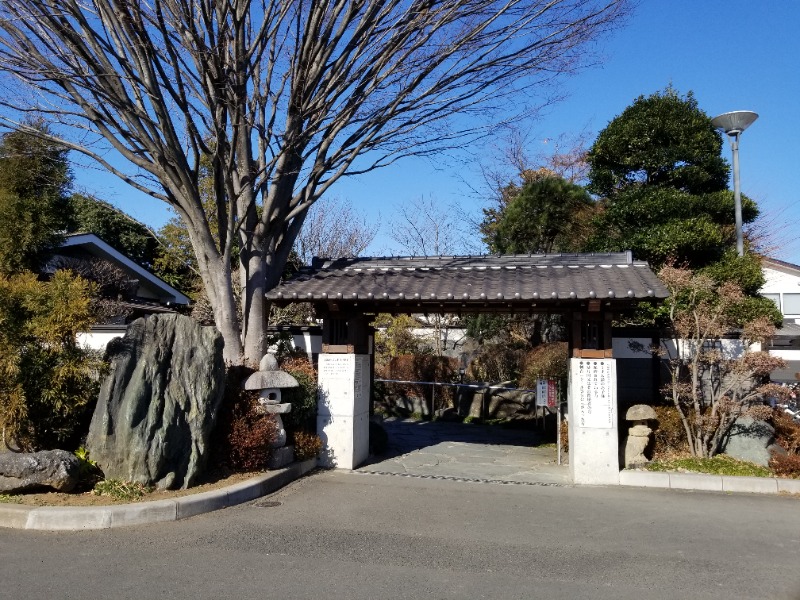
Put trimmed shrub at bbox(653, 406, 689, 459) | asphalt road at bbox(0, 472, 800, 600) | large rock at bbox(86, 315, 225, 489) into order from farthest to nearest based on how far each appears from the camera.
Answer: trimmed shrub at bbox(653, 406, 689, 459) < large rock at bbox(86, 315, 225, 489) < asphalt road at bbox(0, 472, 800, 600)

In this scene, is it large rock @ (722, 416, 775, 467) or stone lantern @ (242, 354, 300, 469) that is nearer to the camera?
stone lantern @ (242, 354, 300, 469)

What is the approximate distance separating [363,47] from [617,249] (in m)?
6.29

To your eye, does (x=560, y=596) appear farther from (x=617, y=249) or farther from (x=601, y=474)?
(x=617, y=249)

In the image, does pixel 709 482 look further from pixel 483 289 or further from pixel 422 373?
pixel 422 373

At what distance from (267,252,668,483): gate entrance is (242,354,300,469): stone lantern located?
43.9 inches

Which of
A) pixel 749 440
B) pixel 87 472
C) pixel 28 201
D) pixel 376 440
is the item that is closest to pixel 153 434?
pixel 87 472

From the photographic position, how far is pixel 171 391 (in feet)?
25.1

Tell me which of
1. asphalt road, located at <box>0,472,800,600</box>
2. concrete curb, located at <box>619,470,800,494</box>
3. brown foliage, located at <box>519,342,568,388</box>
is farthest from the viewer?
brown foliage, located at <box>519,342,568,388</box>

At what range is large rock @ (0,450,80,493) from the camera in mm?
6777

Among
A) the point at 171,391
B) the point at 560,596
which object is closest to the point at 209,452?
the point at 171,391

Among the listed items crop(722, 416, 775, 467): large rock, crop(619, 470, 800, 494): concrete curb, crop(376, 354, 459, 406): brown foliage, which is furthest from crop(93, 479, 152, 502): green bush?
crop(376, 354, 459, 406): brown foliage

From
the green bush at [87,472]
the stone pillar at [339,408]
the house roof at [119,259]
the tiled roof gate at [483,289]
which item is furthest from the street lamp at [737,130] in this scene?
the house roof at [119,259]

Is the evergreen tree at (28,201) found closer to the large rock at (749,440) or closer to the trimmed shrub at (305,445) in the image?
the trimmed shrub at (305,445)

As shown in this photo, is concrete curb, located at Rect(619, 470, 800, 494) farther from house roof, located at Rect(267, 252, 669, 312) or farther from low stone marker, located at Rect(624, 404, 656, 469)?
house roof, located at Rect(267, 252, 669, 312)
